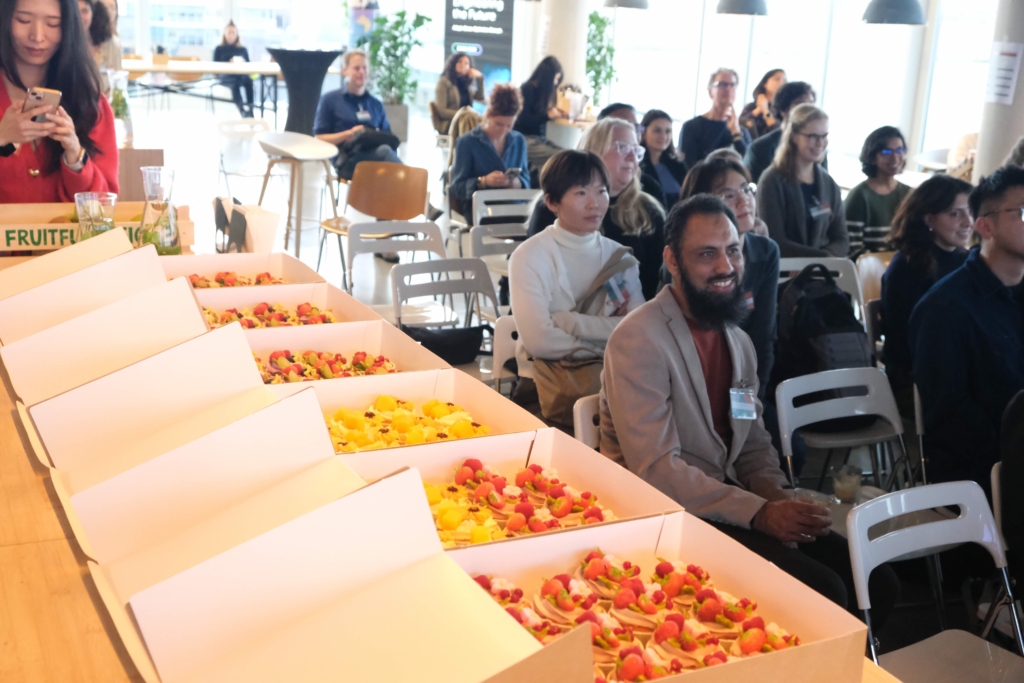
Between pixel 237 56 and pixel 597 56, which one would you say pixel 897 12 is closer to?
pixel 597 56

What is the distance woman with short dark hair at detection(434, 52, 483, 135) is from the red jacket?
729 cm

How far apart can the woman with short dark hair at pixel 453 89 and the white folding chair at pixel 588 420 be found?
753 centimetres

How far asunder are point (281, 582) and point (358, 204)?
16.9 ft

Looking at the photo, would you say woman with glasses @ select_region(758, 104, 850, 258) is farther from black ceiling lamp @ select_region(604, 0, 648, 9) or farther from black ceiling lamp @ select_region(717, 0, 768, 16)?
black ceiling lamp @ select_region(604, 0, 648, 9)

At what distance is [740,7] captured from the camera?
8680 mm

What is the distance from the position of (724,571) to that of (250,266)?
2116mm

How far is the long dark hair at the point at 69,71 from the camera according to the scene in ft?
7.75

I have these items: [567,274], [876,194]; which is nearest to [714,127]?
[876,194]

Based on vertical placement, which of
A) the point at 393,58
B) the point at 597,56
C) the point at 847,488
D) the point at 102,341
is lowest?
the point at 847,488

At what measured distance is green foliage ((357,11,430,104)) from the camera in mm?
11750

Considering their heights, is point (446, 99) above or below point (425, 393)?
above

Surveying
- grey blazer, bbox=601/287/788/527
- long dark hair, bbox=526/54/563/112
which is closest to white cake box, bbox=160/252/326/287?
grey blazer, bbox=601/287/788/527

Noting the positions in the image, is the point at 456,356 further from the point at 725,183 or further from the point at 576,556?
the point at 576,556

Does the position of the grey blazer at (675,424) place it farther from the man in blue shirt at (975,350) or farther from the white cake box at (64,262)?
the white cake box at (64,262)
